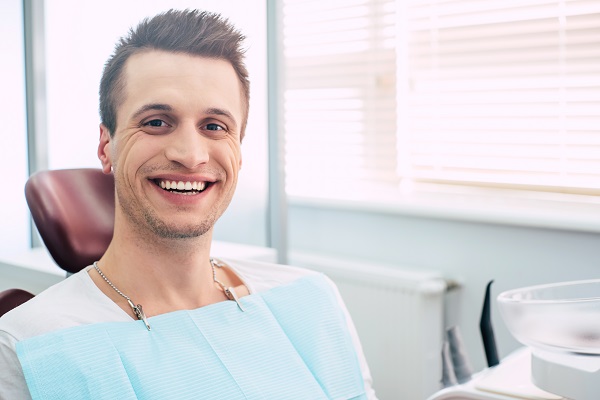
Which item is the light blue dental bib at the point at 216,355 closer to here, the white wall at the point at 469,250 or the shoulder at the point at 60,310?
the shoulder at the point at 60,310

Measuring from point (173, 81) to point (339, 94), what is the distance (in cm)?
158

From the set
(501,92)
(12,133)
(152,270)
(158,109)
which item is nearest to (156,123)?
(158,109)

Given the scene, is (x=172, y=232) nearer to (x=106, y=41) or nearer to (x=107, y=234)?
(x=107, y=234)

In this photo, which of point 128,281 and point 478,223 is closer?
point 128,281

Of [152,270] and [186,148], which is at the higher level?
[186,148]

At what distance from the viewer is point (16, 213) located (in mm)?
2277

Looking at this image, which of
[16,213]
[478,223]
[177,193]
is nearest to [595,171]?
[478,223]

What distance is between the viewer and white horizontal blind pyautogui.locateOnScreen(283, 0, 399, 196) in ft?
8.52

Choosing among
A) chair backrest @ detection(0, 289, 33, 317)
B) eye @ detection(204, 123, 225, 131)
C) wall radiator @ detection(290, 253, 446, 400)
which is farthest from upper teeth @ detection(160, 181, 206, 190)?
wall radiator @ detection(290, 253, 446, 400)

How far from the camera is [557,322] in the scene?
114 cm

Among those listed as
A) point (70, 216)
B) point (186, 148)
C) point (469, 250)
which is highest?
point (186, 148)

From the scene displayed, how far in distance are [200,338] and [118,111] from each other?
15.8 inches

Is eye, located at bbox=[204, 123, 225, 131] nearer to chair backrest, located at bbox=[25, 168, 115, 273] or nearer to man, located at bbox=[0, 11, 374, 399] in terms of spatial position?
man, located at bbox=[0, 11, 374, 399]

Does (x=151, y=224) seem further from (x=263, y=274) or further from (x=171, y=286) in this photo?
(x=263, y=274)
